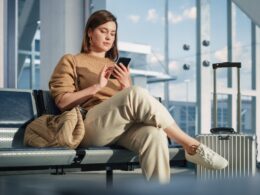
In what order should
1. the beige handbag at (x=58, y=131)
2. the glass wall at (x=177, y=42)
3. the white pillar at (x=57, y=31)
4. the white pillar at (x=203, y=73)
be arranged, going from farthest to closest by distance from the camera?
the glass wall at (x=177, y=42)
the white pillar at (x=203, y=73)
the white pillar at (x=57, y=31)
the beige handbag at (x=58, y=131)

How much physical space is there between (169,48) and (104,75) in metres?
3.70

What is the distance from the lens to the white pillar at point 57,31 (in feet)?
13.6

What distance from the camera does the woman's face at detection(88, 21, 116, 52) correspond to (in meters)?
1.99

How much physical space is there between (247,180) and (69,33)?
398 cm

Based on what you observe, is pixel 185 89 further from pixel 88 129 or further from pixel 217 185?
pixel 217 185

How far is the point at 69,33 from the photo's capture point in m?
4.16

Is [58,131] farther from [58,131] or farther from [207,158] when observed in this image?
[207,158]

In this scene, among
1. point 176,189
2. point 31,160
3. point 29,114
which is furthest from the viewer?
point 29,114

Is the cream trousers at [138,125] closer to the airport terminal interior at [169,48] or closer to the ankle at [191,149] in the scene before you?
the ankle at [191,149]

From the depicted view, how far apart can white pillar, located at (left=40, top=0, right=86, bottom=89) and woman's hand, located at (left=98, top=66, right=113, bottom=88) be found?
2337 millimetres

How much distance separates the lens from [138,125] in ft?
5.54

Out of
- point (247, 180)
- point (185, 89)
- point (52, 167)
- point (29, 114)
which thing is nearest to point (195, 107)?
point (185, 89)

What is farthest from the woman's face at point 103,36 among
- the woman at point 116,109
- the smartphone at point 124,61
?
the smartphone at point 124,61

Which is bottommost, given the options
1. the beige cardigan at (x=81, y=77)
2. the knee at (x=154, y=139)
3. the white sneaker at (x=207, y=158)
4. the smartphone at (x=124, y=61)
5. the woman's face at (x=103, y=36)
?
the white sneaker at (x=207, y=158)
